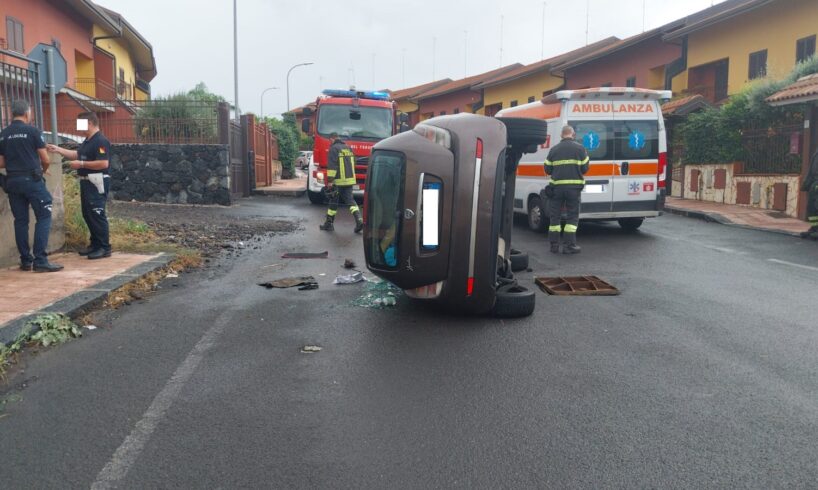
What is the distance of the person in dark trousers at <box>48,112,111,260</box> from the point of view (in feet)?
26.5

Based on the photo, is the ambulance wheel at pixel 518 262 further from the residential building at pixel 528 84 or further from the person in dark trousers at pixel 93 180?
the residential building at pixel 528 84

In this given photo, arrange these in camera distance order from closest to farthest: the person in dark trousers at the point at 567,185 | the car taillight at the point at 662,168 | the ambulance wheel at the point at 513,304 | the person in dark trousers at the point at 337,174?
the ambulance wheel at the point at 513,304 < the person in dark trousers at the point at 567,185 < the car taillight at the point at 662,168 < the person in dark trousers at the point at 337,174

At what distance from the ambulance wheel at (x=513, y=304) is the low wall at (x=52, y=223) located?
5.44 meters

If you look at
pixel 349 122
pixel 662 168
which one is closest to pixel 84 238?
pixel 662 168

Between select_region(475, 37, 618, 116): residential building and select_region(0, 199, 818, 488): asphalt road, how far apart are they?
30.0m

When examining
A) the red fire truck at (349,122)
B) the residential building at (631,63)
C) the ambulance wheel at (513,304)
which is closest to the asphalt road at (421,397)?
the ambulance wheel at (513,304)

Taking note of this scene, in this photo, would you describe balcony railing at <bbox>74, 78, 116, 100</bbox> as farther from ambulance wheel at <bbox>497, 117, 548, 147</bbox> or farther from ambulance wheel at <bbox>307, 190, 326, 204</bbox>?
ambulance wheel at <bbox>497, 117, 548, 147</bbox>

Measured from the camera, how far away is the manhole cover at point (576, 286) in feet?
22.4

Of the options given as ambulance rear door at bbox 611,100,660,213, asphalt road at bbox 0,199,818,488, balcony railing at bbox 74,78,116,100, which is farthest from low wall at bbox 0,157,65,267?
balcony railing at bbox 74,78,116,100

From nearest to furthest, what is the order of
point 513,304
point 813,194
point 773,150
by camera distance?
point 513,304
point 813,194
point 773,150

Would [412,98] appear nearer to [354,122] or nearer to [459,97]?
[459,97]

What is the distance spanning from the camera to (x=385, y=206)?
584 cm

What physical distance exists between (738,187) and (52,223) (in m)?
16.8

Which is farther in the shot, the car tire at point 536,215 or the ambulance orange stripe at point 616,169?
the car tire at point 536,215
